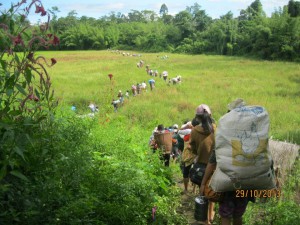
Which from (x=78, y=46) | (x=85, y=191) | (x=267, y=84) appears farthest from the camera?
(x=78, y=46)

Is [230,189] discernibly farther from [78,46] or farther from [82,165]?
[78,46]

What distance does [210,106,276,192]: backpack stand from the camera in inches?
101

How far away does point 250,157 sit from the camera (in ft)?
8.38

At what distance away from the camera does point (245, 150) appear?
2.56 m

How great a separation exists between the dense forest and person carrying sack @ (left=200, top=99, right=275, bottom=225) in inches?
640

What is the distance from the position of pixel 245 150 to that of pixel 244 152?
2 cm

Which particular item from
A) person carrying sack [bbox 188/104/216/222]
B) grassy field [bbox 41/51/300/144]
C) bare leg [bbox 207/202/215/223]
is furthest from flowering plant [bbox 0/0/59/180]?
grassy field [bbox 41/51/300/144]

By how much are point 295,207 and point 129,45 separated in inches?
2417

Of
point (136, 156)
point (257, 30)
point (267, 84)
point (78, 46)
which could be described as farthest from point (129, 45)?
point (136, 156)

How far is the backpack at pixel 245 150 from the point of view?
2.56 m

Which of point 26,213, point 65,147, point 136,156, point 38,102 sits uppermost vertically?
point 38,102

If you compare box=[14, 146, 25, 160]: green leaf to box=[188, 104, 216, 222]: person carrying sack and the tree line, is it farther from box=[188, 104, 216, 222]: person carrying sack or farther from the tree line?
the tree line

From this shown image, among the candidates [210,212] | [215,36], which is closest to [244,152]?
[210,212]

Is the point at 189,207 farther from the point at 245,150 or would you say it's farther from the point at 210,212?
the point at 245,150
